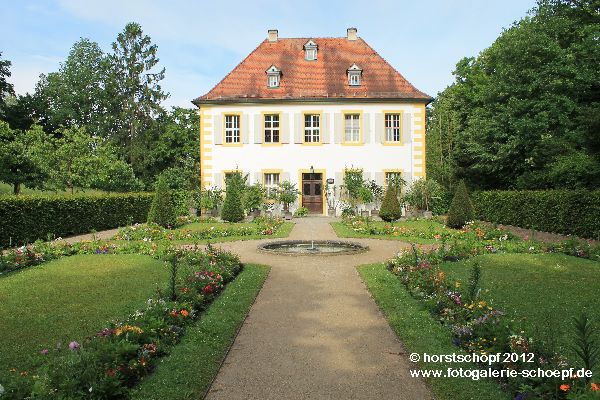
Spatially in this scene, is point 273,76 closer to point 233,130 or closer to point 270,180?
point 233,130

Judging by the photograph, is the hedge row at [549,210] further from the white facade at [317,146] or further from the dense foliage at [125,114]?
the dense foliage at [125,114]

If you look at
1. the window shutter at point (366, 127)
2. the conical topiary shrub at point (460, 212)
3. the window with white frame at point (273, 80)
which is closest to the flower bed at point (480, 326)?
the conical topiary shrub at point (460, 212)

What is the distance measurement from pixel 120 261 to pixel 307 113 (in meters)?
18.8

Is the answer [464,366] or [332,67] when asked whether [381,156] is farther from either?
[464,366]

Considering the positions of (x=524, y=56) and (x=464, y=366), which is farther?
(x=524, y=56)

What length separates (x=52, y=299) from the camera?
7.57 metres

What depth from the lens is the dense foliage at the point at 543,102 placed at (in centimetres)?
1909

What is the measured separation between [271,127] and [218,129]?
315 cm

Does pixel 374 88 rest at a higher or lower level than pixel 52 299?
higher

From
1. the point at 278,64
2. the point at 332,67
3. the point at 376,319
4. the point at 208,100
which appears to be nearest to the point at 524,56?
the point at 332,67

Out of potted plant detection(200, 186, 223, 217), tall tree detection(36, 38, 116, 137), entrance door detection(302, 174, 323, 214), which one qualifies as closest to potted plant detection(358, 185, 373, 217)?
entrance door detection(302, 174, 323, 214)

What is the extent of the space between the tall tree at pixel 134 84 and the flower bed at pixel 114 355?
36.4 metres

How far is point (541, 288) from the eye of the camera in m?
8.12

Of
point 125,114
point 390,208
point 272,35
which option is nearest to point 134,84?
point 125,114
